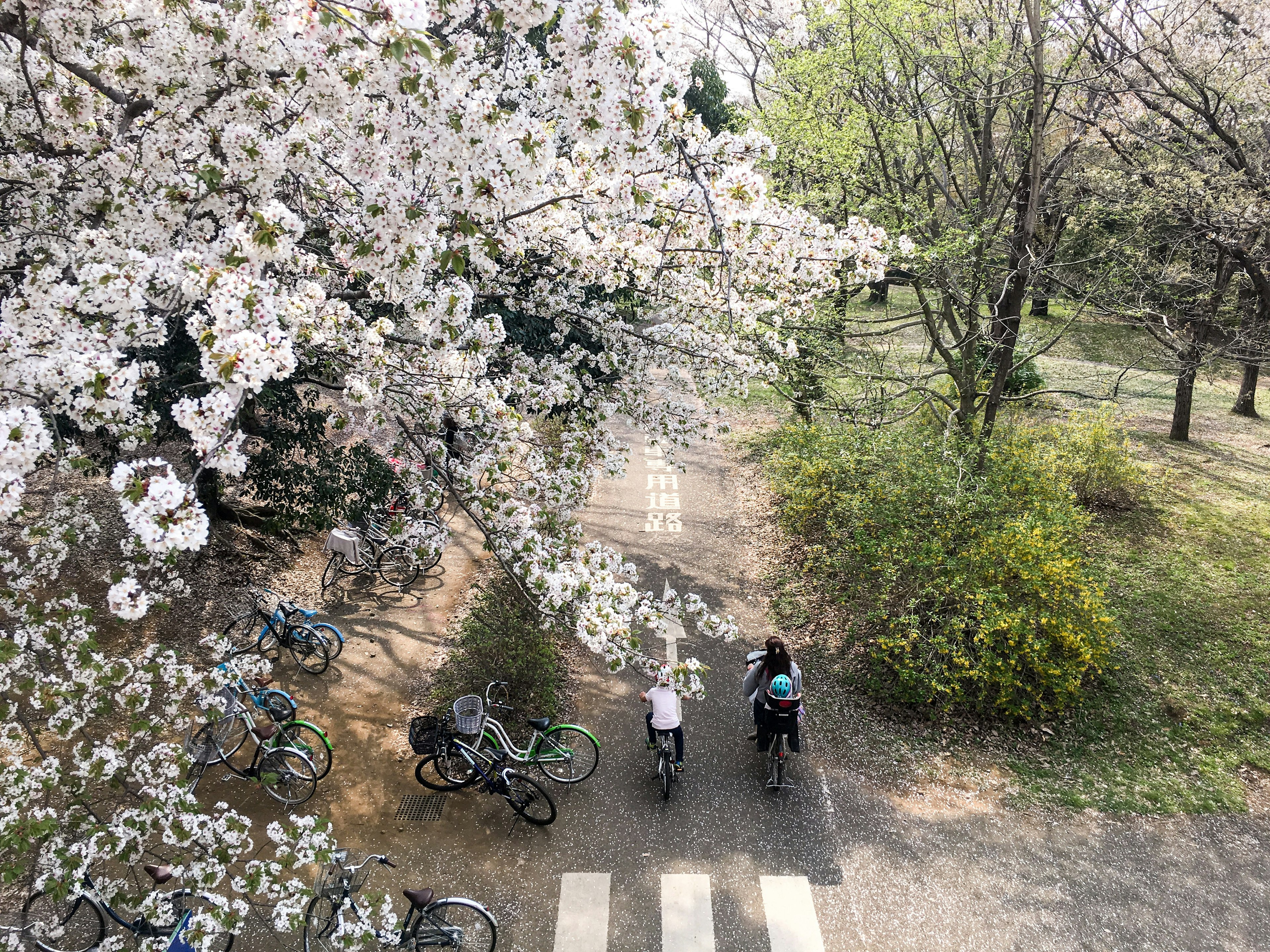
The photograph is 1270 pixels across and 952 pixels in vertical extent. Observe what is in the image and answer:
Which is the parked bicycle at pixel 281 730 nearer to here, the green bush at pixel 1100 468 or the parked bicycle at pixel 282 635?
the parked bicycle at pixel 282 635

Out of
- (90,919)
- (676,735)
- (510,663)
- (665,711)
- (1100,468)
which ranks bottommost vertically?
(90,919)

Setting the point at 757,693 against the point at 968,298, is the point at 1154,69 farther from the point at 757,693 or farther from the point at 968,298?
the point at 757,693

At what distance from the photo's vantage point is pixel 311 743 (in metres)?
6.80

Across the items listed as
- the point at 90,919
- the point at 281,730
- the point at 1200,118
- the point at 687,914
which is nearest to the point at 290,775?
the point at 281,730

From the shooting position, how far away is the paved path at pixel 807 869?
525 centimetres

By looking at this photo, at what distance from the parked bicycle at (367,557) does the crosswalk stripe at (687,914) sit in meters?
5.28

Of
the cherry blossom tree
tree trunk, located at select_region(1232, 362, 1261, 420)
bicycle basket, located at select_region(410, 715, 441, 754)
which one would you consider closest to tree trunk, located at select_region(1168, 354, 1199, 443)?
tree trunk, located at select_region(1232, 362, 1261, 420)

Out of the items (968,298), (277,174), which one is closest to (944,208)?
(968,298)

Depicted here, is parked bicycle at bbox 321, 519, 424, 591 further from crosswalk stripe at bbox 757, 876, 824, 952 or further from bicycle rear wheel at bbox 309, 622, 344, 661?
crosswalk stripe at bbox 757, 876, 824, 952

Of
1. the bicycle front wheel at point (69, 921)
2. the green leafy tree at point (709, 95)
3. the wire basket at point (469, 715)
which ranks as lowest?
the bicycle front wheel at point (69, 921)

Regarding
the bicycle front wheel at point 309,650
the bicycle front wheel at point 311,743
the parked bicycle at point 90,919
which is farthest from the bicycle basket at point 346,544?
the parked bicycle at point 90,919

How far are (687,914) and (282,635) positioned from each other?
523 cm

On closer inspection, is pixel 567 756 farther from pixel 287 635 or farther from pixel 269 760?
pixel 287 635

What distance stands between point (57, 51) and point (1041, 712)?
32.8 ft
